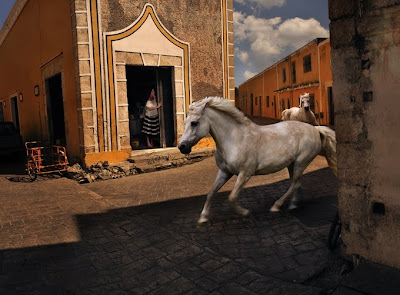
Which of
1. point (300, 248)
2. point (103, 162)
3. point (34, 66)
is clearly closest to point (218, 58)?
point (103, 162)

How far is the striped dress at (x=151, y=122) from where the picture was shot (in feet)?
36.9

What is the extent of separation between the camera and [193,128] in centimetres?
484

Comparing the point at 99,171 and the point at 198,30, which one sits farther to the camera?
the point at 198,30

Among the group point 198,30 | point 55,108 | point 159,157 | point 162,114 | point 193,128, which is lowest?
point 159,157

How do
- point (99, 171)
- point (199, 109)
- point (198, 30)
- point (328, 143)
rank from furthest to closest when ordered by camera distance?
point (198, 30)
point (99, 171)
point (328, 143)
point (199, 109)

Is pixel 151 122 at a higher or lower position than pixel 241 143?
higher

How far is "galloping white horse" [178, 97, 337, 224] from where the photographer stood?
192 inches

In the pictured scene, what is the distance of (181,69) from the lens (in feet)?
36.5

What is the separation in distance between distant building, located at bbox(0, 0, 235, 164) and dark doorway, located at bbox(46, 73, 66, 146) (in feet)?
0.11

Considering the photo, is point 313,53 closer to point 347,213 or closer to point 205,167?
point 205,167

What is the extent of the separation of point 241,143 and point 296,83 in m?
22.8

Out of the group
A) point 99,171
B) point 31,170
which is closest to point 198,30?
point 99,171

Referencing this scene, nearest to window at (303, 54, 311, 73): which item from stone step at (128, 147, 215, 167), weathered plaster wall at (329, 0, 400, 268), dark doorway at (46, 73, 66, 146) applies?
stone step at (128, 147, 215, 167)

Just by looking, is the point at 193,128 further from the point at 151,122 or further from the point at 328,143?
the point at 151,122
